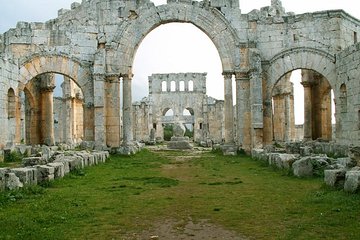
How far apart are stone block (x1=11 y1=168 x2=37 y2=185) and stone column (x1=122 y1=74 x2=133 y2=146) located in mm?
12026

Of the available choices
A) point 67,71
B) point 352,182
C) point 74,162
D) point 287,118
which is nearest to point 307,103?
point 287,118

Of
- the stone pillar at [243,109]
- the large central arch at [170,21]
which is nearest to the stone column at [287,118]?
the stone pillar at [243,109]

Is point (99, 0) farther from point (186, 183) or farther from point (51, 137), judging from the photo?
point (186, 183)

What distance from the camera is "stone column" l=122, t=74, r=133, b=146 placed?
22.7 m

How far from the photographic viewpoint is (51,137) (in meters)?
26.0

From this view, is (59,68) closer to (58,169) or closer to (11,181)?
(58,169)

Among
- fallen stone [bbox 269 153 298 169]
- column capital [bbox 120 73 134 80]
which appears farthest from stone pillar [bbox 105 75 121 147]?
fallen stone [bbox 269 153 298 169]

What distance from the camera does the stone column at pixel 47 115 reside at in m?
26.0

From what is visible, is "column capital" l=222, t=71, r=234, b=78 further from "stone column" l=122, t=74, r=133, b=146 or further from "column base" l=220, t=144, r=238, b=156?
"stone column" l=122, t=74, r=133, b=146

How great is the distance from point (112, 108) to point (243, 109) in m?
6.50

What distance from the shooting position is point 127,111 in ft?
75.0

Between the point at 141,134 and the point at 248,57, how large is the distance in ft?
85.2

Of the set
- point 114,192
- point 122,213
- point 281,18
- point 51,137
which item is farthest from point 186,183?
point 51,137

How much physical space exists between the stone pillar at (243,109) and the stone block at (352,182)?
42.6 feet
